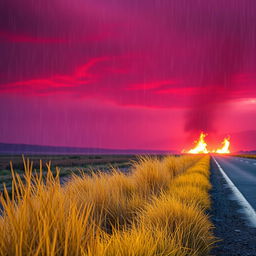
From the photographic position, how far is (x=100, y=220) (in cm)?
394

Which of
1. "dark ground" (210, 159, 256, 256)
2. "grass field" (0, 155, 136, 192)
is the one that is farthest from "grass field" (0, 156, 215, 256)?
"grass field" (0, 155, 136, 192)

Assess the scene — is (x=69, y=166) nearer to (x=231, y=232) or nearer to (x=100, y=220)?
(x=231, y=232)

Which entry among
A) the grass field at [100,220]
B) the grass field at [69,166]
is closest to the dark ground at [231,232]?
the grass field at [100,220]

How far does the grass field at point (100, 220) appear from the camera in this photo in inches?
105

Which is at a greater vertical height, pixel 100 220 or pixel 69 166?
pixel 69 166

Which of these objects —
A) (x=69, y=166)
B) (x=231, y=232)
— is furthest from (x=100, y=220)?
(x=69, y=166)

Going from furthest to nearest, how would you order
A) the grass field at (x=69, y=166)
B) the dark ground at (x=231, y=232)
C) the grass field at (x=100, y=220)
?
1. the grass field at (x=69, y=166)
2. the dark ground at (x=231, y=232)
3. the grass field at (x=100, y=220)

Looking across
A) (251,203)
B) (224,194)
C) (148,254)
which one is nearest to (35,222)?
(148,254)

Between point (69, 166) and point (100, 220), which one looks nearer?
point (100, 220)

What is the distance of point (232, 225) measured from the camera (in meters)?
6.32

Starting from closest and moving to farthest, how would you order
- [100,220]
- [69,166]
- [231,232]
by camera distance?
1. [100,220]
2. [231,232]
3. [69,166]

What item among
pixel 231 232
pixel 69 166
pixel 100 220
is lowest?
pixel 231 232

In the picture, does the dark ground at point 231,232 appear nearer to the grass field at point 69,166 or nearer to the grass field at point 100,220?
the grass field at point 100,220

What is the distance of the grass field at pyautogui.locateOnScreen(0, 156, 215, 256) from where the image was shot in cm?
266
